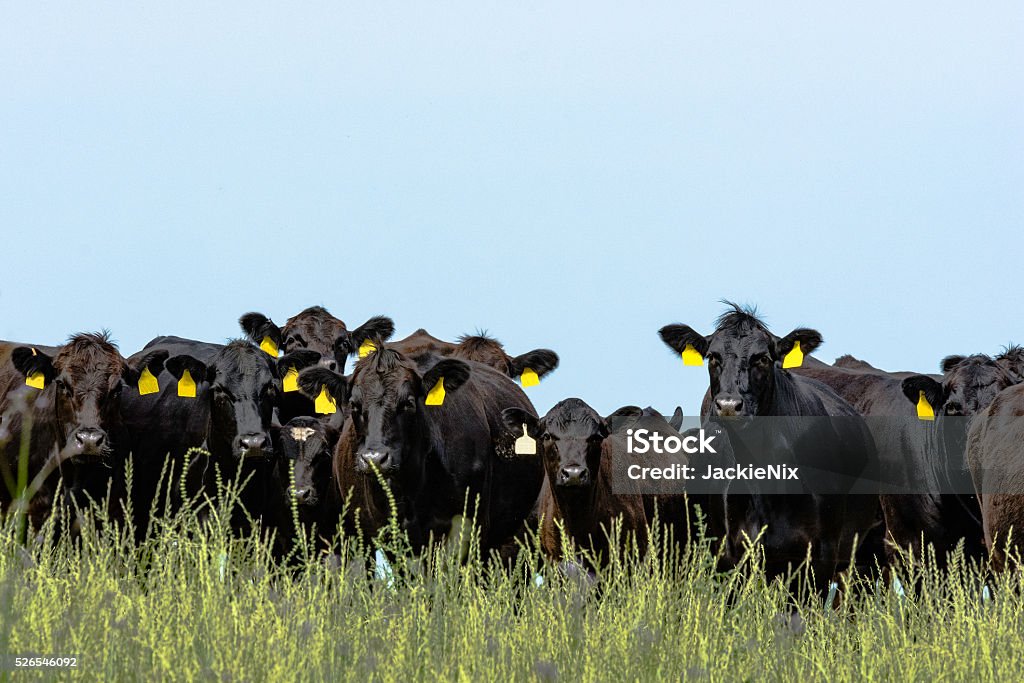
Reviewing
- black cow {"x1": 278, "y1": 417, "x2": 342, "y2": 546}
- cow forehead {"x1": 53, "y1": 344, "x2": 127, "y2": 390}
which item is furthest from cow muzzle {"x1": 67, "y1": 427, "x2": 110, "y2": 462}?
black cow {"x1": 278, "y1": 417, "x2": 342, "y2": 546}

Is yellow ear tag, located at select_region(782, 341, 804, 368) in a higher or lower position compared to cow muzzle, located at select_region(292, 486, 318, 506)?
higher

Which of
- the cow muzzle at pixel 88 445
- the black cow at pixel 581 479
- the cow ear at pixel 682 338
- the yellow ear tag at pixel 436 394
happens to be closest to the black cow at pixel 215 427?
the cow muzzle at pixel 88 445

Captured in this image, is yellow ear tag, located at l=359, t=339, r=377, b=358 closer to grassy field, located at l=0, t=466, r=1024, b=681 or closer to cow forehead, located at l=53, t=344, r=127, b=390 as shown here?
cow forehead, located at l=53, t=344, r=127, b=390

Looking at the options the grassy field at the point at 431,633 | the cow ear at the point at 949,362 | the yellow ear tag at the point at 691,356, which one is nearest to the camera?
the grassy field at the point at 431,633

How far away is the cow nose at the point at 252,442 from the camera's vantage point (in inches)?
432

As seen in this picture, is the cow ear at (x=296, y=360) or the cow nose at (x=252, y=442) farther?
the cow ear at (x=296, y=360)

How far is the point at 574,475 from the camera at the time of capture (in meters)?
9.88

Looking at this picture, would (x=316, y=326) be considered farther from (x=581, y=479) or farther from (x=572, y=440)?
(x=581, y=479)

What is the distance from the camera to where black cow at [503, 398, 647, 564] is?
10.1 m

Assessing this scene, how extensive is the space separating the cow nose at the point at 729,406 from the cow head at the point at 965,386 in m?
2.78

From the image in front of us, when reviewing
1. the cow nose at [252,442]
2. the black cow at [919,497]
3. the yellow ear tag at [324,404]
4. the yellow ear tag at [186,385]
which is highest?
the yellow ear tag at [186,385]

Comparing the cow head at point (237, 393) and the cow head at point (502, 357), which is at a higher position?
the cow head at point (502, 357)

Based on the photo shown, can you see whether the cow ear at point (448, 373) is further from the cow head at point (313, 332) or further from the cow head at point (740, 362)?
the cow head at point (313, 332)

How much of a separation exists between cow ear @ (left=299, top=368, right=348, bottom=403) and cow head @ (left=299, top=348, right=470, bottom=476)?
0.29 m
